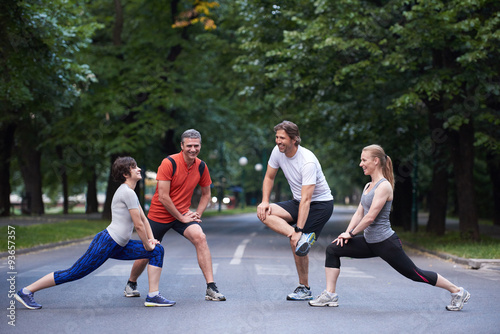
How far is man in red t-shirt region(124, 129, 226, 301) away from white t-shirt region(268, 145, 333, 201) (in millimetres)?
890

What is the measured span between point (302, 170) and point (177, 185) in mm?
1385

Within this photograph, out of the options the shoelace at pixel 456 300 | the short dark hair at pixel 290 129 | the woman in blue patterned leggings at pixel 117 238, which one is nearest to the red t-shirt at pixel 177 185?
the woman in blue patterned leggings at pixel 117 238

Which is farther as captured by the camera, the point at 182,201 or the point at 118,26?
the point at 118,26

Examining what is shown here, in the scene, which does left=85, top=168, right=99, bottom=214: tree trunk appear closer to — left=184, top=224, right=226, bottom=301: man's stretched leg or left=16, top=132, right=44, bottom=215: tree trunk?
left=16, top=132, right=44, bottom=215: tree trunk

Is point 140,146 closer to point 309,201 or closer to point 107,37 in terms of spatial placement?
point 107,37

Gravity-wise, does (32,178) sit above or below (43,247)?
above

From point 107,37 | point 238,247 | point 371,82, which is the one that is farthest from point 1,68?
point 107,37

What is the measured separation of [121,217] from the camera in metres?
7.20

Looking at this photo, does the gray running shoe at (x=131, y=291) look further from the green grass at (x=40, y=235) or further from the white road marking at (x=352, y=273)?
the green grass at (x=40, y=235)

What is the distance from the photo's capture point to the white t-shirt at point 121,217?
7.12 metres

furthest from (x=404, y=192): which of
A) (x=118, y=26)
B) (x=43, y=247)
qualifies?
(x=43, y=247)

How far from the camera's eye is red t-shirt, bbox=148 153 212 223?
25.4 feet

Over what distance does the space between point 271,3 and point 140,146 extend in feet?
31.0

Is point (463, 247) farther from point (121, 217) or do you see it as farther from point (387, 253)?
point (121, 217)
